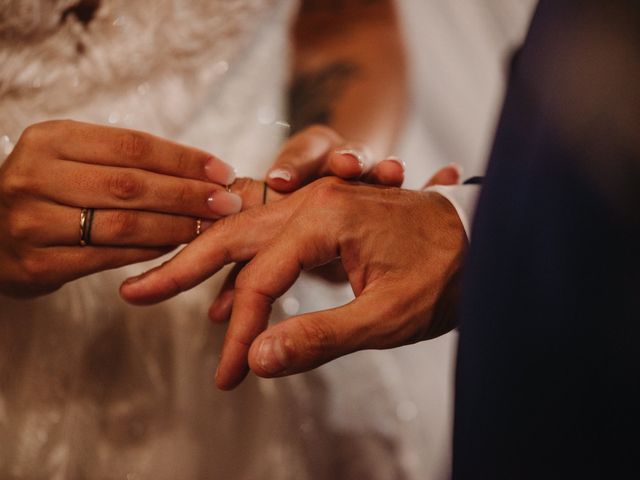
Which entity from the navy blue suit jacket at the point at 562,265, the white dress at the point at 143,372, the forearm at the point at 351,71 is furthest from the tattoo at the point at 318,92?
the navy blue suit jacket at the point at 562,265

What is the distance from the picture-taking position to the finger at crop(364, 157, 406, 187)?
72 cm

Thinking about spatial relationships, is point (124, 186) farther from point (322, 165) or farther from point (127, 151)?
point (322, 165)

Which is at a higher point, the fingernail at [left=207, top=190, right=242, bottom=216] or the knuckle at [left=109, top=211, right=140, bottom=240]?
the fingernail at [left=207, top=190, right=242, bottom=216]

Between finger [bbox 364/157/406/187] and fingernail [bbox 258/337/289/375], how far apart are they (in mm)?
330

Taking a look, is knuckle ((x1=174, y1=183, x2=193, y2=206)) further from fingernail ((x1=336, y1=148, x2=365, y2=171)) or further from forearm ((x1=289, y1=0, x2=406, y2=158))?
forearm ((x1=289, y1=0, x2=406, y2=158))

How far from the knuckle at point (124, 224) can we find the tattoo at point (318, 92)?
50 cm

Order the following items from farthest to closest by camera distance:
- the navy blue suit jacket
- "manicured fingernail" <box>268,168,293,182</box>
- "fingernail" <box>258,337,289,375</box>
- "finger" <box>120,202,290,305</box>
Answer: "manicured fingernail" <box>268,168,293,182</box>
"finger" <box>120,202,290,305</box>
"fingernail" <box>258,337,289,375</box>
the navy blue suit jacket

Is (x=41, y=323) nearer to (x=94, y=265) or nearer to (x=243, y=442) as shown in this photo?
(x=94, y=265)

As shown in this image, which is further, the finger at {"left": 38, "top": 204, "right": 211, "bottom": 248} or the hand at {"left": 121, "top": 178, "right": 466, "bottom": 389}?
the finger at {"left": 38, "top": 204, "right": 211, "bottom": 248}

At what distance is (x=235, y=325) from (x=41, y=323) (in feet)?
1.15

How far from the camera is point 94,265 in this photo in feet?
2.09

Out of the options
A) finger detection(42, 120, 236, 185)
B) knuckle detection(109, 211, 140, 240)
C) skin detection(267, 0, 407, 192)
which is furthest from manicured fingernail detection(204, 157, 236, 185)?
skin detection(267, 0, 407, 192)

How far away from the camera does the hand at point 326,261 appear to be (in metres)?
0.50

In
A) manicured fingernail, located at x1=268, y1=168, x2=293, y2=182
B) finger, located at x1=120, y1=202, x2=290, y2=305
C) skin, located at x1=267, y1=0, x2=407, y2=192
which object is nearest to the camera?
finger, located at x1=120, y1=202, x2=290, y2=305
